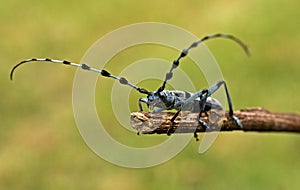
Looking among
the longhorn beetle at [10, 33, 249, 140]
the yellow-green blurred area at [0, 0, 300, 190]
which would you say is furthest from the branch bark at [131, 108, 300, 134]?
the yellow-green blurred area at [0, 0, 300, 190]

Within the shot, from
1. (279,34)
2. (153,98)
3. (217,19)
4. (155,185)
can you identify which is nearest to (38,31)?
(217,19)

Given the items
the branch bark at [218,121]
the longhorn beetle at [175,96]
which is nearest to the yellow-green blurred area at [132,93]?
the longhorn beetle at [175,96]

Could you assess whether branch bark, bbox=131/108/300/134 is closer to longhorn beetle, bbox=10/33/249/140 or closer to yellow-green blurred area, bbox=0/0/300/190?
longhorn beetle, bbox=10/33/249/140

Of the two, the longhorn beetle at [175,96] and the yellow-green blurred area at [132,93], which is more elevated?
the yellow-green blurred area at [132,93]

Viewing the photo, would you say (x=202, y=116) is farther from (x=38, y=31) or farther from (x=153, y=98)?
(x=38, y=31)

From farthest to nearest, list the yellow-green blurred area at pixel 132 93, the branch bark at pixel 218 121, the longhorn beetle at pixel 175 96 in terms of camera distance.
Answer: the yellow-green blurred area at pixel 132 93
the longhorn beetle at pixel 175 96
the branch bark at pixel 218 121

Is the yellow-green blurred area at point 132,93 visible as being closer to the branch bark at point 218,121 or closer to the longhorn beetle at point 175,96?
the longhorn beetle at point 175,96
